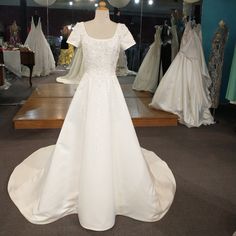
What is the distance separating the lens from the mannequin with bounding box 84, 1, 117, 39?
1.89 meters

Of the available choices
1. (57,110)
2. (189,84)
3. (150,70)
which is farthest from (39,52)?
(189,84)

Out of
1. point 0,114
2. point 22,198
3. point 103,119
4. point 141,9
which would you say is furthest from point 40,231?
point 141,9

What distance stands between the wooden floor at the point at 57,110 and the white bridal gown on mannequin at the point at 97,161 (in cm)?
176

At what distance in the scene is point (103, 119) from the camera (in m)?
1.84

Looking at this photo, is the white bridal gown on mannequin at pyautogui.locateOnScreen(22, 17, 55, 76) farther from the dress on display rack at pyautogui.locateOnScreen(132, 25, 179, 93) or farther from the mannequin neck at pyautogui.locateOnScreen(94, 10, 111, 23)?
the mannequin neck at pyautogui.locateOnScreen(94, 10, 111, 23)

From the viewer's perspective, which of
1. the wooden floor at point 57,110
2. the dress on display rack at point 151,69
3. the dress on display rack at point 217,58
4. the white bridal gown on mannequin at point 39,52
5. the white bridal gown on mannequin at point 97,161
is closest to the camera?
the white bridal gown on mannequin at point 97,161

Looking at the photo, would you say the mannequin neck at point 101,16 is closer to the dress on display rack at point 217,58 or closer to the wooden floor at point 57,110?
the wooden floor at point 57,110

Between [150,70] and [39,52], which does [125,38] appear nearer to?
[39,52]

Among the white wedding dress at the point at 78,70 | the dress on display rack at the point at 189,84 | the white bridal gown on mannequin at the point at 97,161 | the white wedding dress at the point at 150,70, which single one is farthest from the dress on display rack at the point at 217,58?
the white bridal gown on mannequin at the point at 97,161

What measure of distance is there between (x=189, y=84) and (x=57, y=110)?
75.6 inches

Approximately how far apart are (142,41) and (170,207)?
10.1 feet

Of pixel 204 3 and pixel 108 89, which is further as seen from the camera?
pixel 204 3

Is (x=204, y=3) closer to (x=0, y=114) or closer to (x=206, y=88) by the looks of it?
(x=206, y=88)

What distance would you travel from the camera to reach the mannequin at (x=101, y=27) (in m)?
1.89
